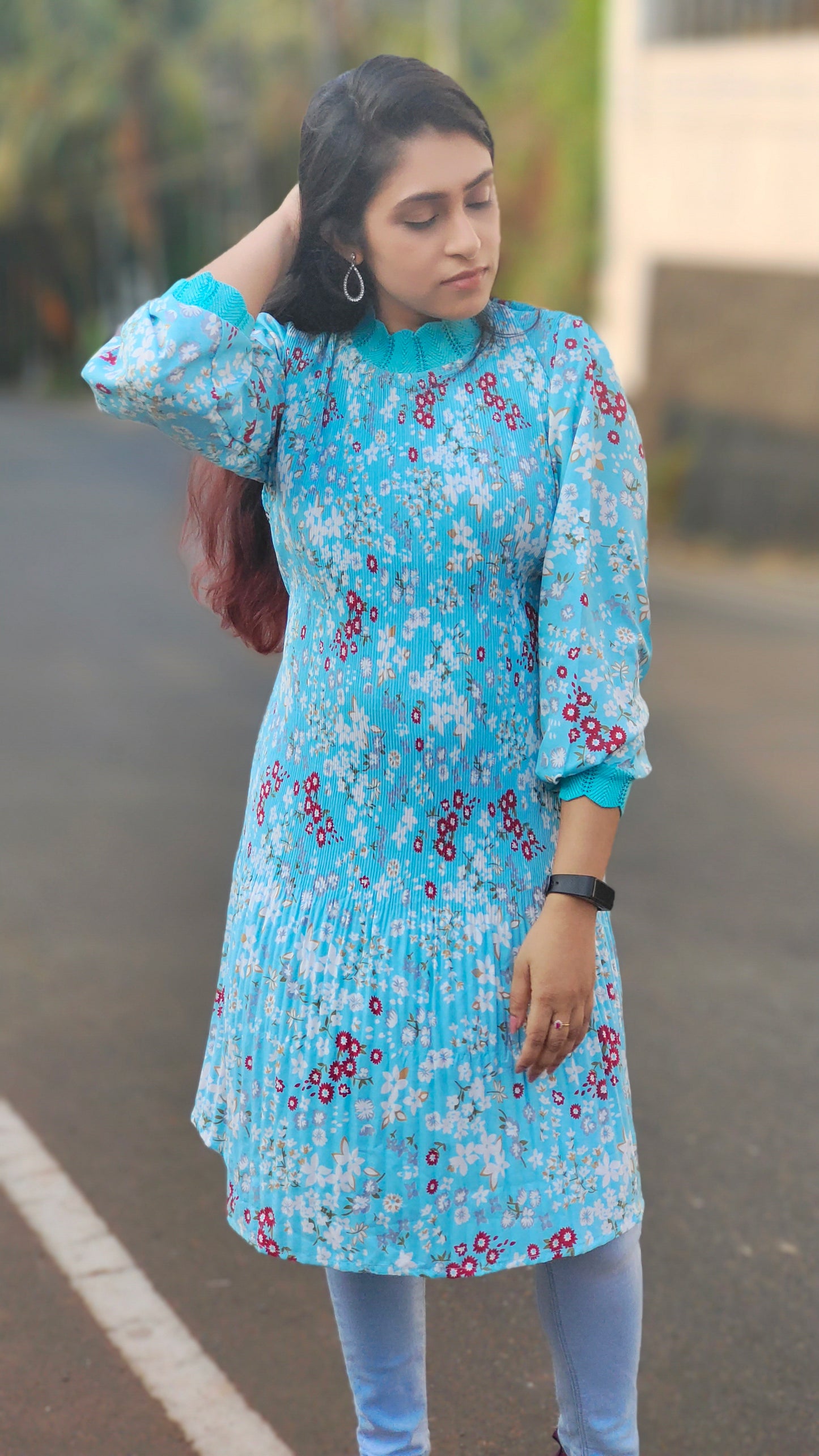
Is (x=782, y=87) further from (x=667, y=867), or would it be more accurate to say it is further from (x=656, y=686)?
(x=667, y=867)

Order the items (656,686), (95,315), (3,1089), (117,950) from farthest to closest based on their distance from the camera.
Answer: (95,315) < (656,686) < (117,950) < (3,1089)

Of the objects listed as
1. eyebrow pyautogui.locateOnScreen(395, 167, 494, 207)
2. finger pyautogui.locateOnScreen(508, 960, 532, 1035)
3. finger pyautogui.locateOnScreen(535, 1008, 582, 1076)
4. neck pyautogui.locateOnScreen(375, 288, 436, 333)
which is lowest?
finger pyautogui.locateOnScreen(535, 1008, 582, 1076)

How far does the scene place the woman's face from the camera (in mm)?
1888

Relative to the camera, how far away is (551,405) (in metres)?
1.92

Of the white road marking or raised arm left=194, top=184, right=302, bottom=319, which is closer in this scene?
raised arm left=194, top=184, right=302, bottom=319

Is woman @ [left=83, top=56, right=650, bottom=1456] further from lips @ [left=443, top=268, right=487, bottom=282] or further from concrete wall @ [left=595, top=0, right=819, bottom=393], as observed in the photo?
concrete wall @ [left=595, top=0, right=819, bottom=393]

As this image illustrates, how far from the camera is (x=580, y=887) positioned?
192cm

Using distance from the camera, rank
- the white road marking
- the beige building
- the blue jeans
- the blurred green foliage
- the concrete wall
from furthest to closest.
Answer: the blurred green foliage → the concrete wall → the beige building → the white road marking → the blue jeans

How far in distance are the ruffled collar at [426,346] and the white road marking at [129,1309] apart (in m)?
1.67

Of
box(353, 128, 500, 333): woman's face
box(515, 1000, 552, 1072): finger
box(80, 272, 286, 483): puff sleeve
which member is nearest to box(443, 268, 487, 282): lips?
box(353, 128, 500, 333): woman's face

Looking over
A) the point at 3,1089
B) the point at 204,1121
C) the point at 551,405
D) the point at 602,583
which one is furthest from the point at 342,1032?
the point at 3,1089

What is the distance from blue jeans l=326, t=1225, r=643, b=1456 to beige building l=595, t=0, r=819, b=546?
1129 cm

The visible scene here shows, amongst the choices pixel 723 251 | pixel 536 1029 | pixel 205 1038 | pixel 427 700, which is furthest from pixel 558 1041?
pixel 723 251

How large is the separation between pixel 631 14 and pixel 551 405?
585 inches
